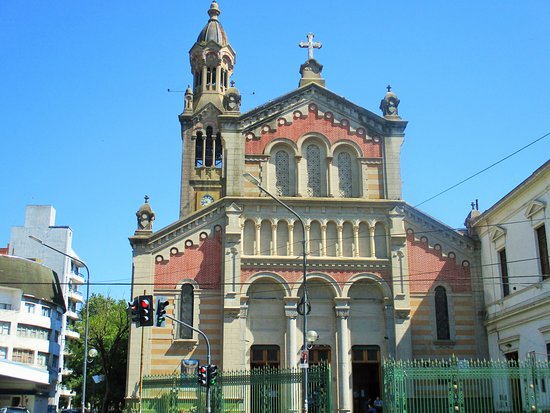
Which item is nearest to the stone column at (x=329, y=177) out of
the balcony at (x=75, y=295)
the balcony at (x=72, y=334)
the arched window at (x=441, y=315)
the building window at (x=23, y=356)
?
the arched window at (x=441, y=315)

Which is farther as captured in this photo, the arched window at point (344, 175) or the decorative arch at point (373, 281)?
the arched window at point (344, 175)

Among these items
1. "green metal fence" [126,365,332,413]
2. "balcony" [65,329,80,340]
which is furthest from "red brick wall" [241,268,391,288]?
"balcony" [65,329,80,340]

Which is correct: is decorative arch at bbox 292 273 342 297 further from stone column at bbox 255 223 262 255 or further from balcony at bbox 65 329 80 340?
balcony at bbox 65 329 80 340

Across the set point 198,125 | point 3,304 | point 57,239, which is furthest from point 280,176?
point 57,239

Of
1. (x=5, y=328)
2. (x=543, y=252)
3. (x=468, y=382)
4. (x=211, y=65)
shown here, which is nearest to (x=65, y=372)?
(x=5, y=328)

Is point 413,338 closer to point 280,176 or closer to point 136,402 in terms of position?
point 280,176

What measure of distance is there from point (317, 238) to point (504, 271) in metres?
9.14

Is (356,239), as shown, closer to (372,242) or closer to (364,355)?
(372,242)

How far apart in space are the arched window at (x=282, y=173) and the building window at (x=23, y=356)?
3343cm

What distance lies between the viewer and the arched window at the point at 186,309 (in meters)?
32.8

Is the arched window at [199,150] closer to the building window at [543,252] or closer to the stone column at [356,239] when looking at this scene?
the stone column at [356,239]

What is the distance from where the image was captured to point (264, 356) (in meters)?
33.1

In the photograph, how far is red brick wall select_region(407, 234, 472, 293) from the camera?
1337 inches

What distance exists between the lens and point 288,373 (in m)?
25.3
